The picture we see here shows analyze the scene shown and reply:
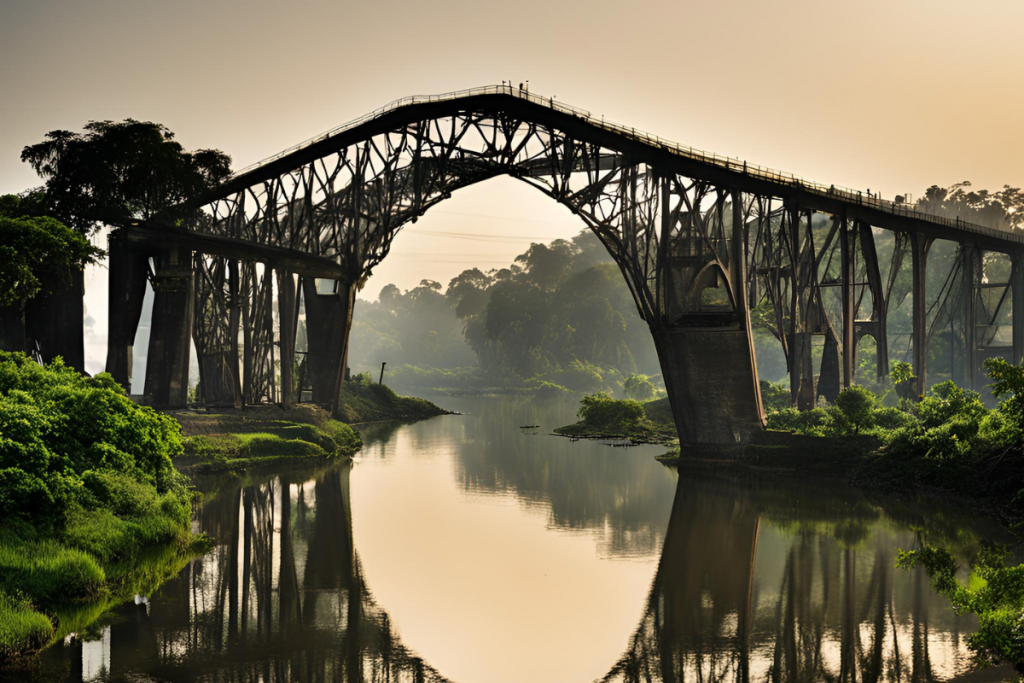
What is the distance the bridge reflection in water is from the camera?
1617 cm

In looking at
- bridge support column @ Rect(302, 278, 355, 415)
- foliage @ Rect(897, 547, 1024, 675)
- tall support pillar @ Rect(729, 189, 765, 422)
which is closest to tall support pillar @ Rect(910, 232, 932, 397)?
Answer: tall support pillar @ Rect(729, 189, 765, 422)

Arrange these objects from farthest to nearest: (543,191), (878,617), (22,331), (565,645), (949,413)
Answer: (543,191), (22,331), (949,413), (878,617), (565,645)

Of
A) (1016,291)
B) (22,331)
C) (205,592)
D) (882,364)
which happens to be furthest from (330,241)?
(1016,291)

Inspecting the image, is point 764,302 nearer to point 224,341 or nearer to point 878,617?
point 224,341

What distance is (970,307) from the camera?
60594mm

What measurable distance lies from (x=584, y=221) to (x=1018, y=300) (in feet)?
111

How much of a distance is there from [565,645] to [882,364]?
37.7 meters

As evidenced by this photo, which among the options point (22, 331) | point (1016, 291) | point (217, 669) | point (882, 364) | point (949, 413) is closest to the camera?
point (217, 669)

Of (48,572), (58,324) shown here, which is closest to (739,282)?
(58,324)

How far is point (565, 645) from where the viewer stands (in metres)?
17.8

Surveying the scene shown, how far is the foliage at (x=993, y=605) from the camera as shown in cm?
1410

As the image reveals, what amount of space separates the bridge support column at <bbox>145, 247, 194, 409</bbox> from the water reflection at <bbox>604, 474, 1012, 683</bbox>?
82.5 feet

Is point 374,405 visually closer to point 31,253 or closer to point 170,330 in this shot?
point 170,330

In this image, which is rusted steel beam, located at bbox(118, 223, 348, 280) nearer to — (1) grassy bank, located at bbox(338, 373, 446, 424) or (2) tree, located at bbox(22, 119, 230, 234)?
(2) tree, located at bbox(22, 119, 230, 234)
